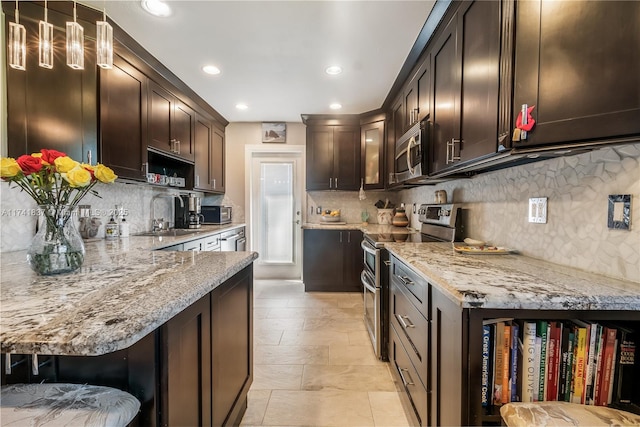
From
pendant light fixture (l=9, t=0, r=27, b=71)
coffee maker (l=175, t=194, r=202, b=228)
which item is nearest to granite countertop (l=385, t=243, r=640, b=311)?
pendant light fixture (l=9, t=0, r=27, b=71)

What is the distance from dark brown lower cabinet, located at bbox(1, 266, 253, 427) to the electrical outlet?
61.2 inches

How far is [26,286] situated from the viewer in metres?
0.97

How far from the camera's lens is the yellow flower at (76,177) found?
1.01 m

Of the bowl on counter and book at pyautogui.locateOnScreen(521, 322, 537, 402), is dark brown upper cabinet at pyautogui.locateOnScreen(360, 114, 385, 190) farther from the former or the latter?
book at pyautogui.locateOnScreen(521, 322, 537, 402)

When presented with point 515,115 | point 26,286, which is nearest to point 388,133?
point 515,115

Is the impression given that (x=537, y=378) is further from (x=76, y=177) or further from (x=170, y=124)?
(x=170, y=124)

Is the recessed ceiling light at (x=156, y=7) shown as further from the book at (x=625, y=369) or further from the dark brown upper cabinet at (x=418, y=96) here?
the book at (x=625, y=369)

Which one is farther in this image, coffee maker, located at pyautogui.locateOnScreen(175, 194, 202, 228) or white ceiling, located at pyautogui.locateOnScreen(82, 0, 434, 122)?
coffee maker, located at pyautogui.locateOnScreen(175, 194, 202, 228)

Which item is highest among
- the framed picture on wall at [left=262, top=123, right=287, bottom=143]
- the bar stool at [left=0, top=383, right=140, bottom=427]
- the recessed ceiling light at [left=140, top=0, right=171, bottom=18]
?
the recessed ceiling light at [left=140, top=0, right=171, bottom=18]

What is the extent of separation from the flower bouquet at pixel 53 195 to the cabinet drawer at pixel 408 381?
1.63 m

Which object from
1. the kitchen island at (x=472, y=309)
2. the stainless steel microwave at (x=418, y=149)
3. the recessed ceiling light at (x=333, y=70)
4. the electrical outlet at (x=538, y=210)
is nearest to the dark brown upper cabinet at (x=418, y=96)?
the stainless steel microwave at (x=418, y=149)

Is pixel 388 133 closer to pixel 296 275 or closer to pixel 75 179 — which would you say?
pixel 296 275

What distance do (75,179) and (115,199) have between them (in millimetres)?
2035

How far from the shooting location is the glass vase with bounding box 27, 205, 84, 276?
108cm
